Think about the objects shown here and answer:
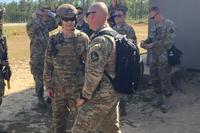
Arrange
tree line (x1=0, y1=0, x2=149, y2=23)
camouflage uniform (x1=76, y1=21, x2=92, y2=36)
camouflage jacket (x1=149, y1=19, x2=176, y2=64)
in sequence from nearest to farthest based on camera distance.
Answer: camouflage jacket (x1=149, y1=19, x2=176, y2=64)
camouflage uniform (x1=76, y1=21, x2=92, y2=36)
tree line (x1=0, y1=0, x2=149, y2=23)

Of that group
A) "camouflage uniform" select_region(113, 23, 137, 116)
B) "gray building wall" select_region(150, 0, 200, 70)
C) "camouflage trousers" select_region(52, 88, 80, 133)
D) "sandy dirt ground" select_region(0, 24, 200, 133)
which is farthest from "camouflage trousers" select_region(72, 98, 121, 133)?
"gray building wall" select_region(150, 0, 200, 70)

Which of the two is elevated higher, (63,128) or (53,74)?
(53,74)

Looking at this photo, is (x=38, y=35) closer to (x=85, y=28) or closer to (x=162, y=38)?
(x=85, y=28)

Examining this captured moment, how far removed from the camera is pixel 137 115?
8.31m

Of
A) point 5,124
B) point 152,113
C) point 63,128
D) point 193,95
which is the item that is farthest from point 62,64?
point 193,95

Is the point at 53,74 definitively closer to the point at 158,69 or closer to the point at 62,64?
the point at 62,64

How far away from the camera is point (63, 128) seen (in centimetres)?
609

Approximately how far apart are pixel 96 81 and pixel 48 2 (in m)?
44.9

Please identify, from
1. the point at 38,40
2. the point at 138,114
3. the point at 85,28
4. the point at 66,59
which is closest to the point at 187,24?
the point at 85,28

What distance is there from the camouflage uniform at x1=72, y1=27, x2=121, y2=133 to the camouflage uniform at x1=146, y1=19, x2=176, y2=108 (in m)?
3.47

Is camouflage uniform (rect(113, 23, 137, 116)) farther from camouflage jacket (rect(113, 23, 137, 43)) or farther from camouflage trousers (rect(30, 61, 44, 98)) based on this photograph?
camouflage trousers (rect(30, 61, 44, 98))

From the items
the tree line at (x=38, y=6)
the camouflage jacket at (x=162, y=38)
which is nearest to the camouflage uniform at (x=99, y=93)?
the camouflage jacket at (x=162, y=38)

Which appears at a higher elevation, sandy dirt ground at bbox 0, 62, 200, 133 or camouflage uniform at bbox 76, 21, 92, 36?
camouflage uniform at bbox 76, 21, 92, 36

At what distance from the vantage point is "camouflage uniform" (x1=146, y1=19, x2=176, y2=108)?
8300 millimetres
